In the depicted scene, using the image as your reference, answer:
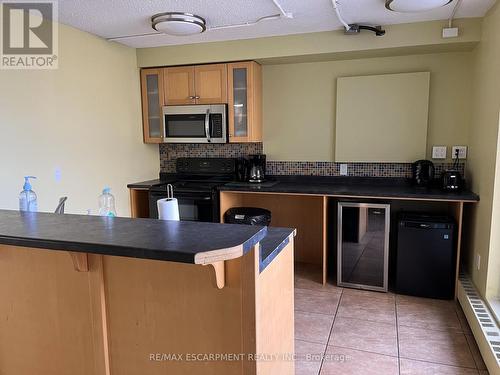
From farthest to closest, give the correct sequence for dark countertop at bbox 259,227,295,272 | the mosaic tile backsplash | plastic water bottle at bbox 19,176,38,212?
the mosaic tile backsplash, plastic water bottle at bbox 19,176,38,212, dark countertop at bbox 259,227,295,272

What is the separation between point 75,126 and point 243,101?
1550mm

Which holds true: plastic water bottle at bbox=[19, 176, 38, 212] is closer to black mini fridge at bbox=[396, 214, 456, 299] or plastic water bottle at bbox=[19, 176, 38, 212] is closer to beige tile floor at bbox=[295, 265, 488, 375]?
beige tile floor at bbox=[295, 265, 488, 375]

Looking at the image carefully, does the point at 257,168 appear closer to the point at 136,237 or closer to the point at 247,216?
the point at 247,216

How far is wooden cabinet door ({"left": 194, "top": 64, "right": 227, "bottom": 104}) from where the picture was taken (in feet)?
12.1

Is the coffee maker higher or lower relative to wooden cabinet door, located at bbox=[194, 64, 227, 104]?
lower

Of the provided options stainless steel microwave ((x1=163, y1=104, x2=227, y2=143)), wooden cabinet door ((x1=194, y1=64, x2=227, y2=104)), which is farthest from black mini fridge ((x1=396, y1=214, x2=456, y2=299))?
wooden cabinet door ((x1=194, y1=64, x2=227, y2=104))

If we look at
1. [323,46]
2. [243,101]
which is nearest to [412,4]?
[323,46]

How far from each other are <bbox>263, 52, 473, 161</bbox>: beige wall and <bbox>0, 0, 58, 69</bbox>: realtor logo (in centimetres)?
199

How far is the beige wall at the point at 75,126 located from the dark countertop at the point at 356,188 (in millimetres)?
1106

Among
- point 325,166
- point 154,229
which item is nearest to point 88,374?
point 154,229

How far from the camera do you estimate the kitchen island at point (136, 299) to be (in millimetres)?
1287

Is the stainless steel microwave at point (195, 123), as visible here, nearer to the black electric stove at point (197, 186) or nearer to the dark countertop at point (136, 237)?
the black electric stove at point (197, 186)

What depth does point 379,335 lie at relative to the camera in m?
2.54

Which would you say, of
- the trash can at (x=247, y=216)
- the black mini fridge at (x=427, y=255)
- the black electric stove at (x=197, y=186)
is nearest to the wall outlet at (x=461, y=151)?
the black mini fridge at (x=427, y=255)
